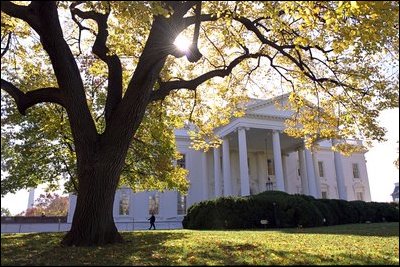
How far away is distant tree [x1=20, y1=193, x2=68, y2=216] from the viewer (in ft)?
194

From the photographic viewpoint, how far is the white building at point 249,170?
3697 cm

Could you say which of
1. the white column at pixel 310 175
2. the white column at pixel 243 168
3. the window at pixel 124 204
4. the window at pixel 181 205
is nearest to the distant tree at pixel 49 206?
the window at pixel 124 204

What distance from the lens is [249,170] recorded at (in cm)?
4525

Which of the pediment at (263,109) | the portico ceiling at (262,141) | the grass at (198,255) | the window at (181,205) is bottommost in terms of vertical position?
the grass at (198,255)

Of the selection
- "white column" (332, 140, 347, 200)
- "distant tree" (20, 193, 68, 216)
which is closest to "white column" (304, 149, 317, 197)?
"white column" (332, 140, 347, 200)

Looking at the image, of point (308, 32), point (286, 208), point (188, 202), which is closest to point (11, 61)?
point (308, 32)

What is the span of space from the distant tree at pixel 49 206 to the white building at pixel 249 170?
22.3 metres

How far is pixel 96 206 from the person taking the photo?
859cm

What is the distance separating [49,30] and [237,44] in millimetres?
7202

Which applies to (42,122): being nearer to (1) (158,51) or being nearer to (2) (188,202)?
(1) (158,51)

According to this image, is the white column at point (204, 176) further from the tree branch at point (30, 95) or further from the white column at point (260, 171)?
the tree branch at point (30, 95)

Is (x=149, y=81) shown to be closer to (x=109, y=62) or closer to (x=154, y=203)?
(x=109, y=62)

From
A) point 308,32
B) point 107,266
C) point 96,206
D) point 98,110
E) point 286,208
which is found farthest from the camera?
point 286,208

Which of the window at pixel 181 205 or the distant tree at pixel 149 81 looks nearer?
the distant tree at pixel 149 81
